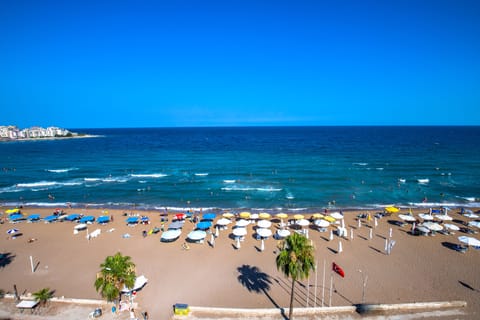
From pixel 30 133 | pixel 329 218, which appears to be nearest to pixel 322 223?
pixel 329 218

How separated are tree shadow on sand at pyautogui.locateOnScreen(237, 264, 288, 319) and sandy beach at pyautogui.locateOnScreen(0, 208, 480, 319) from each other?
0.08 metres

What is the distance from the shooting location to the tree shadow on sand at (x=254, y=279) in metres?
18.7

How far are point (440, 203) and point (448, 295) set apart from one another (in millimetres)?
28007

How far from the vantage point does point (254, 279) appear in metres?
19.9

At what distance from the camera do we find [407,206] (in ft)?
128

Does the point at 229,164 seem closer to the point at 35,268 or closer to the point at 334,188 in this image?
the point at 334,188

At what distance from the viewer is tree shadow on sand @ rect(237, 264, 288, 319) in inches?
736

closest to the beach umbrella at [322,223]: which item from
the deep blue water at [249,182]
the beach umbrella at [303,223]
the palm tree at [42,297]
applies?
the beach umbrella at [303,223]

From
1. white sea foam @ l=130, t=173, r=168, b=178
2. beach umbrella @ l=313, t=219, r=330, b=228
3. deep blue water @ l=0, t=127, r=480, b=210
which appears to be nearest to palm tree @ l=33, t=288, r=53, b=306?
deep blue water @ l=0, t=127, r=480, b=210

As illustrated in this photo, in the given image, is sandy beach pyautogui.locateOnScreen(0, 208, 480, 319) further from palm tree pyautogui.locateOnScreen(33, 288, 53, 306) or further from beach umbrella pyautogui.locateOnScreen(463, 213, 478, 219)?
beach umbrella pyautogui.locateOnScreen(463, 213, 478, 219)

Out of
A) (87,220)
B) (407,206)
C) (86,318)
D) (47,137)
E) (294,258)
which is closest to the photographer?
(294,258)

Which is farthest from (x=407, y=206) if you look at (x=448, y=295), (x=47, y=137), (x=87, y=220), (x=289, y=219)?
(x=47, y=137)

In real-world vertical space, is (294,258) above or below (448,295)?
above

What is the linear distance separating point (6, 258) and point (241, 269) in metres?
22.0
